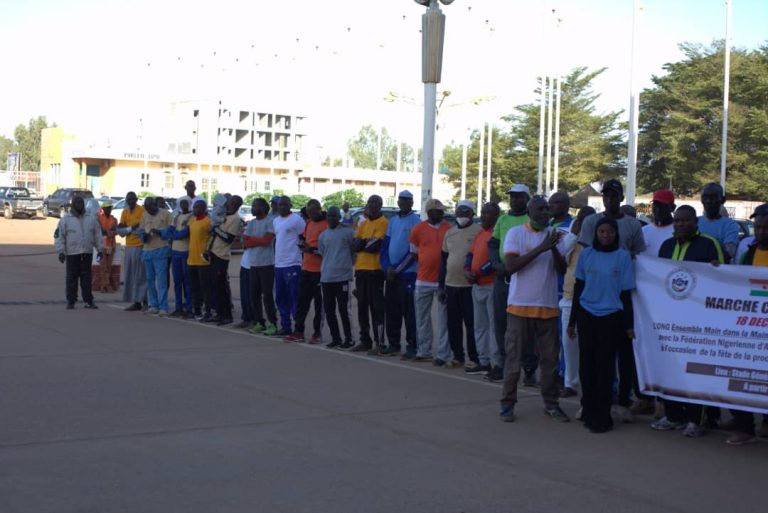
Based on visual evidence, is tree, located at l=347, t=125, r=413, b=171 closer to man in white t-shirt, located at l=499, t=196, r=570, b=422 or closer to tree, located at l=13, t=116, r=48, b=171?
tree, located at l=13, t=116, r=48, b=171

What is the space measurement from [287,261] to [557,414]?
6.14 metres

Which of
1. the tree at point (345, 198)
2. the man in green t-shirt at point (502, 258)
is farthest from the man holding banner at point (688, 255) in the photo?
the tree at point (345, 198)

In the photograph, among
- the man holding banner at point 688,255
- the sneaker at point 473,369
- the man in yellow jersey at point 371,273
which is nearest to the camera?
the man holding banner at point 688,255

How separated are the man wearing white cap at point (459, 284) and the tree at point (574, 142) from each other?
61.5 m

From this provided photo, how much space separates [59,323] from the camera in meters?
14.9

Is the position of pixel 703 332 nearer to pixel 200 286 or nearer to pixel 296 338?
pixel 296 338

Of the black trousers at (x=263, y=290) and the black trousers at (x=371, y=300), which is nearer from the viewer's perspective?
the black trousers at (x=371, y=300)

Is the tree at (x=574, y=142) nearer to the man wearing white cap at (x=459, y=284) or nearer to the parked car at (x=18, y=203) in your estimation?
the parked car at (x=18, y=203)

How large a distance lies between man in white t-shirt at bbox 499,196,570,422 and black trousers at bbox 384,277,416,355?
12.0 feet

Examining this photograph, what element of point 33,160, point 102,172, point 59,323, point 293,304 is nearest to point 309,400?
point 293,304

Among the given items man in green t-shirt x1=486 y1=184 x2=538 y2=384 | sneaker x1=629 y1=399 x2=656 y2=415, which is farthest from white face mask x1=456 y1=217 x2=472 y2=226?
sneaker x1=629 y1=399 x2=656 y2=415

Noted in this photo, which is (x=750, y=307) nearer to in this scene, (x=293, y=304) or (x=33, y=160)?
(x=293, y=304)

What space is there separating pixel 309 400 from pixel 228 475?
9.16 ft

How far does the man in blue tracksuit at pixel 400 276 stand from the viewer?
12.4 meters
